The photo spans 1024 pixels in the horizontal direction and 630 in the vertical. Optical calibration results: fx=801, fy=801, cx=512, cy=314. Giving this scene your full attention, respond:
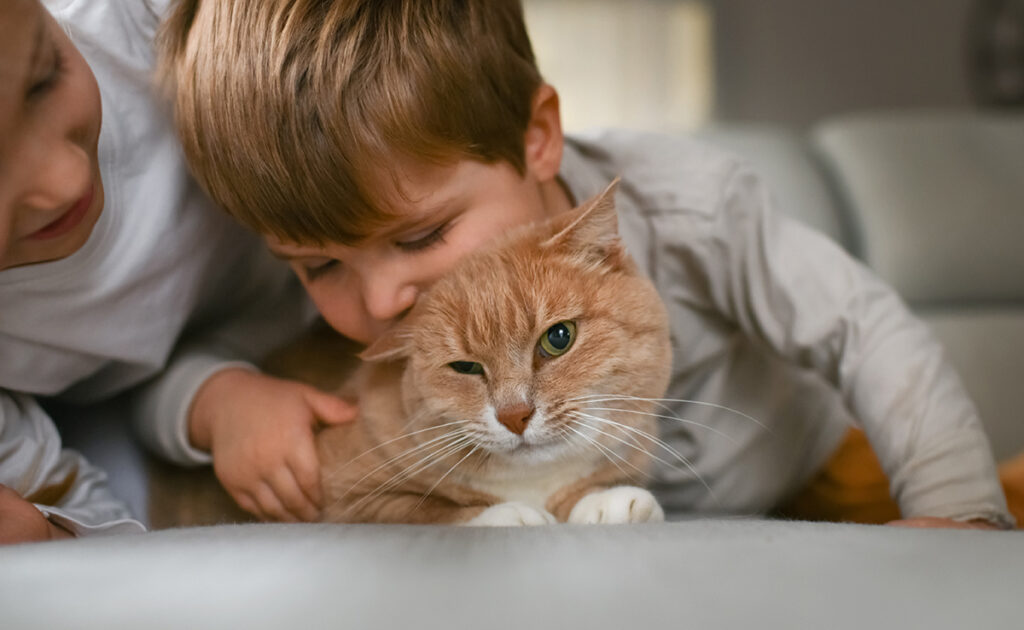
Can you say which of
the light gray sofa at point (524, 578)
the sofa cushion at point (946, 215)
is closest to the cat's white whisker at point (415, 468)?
the light gray sofa at point (524, 578)

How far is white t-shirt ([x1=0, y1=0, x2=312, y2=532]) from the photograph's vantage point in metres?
0.92

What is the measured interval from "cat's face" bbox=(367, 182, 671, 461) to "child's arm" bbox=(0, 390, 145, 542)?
35 centimetres

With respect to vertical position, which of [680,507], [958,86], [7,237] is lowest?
[958,86]

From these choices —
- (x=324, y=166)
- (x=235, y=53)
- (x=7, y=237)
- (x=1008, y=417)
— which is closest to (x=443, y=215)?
(x=324, y=166)

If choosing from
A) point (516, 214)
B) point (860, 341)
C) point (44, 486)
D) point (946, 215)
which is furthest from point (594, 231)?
point (946, 215)

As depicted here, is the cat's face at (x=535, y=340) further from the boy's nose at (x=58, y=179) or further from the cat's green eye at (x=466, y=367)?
the boy's nose at (x=58, y=179)

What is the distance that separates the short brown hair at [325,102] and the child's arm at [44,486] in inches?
14.4

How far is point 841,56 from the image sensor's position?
15.2 feet

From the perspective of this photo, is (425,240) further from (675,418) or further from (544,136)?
(675,418)

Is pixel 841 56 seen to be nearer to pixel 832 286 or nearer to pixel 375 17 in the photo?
pixel 832 286

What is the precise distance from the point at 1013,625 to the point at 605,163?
2.91 feet

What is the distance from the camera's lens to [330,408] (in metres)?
1.03

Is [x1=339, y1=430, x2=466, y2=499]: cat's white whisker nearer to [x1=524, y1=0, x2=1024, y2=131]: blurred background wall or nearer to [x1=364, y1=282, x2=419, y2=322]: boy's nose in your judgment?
[x1=364, y1=282, x2=419, y2=322]: boy's nose

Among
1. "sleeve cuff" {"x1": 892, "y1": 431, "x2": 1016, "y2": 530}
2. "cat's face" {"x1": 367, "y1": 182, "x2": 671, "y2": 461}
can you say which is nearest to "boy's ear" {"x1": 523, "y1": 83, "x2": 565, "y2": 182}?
"cat's face" {"x1": 367, "y1": 182, "x2": 671, "y2": 461}
